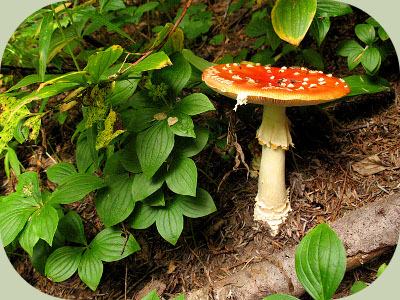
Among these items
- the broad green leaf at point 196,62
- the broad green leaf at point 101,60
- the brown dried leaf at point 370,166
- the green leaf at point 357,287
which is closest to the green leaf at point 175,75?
the broad green leaf at point 196,62

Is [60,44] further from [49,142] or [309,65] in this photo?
[309,65]

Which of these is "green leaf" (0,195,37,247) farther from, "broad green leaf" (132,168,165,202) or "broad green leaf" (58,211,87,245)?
"broad green leaf" (132,168,165,202)

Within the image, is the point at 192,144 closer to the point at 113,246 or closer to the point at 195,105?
the point at 195,105

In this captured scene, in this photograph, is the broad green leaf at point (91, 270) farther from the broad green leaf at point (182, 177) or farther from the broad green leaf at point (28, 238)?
the broad green leaf at point (182, 177)

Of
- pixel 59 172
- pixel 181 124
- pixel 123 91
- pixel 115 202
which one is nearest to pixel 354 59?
pixel 181 124

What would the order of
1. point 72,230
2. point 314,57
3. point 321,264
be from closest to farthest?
point 321,264 → point 72,230 → point 314,57

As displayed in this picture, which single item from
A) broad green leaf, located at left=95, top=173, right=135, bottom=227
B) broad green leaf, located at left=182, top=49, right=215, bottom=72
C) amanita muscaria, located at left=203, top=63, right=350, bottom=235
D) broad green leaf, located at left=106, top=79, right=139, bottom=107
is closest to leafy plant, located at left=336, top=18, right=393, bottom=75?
amanita muscaria, located at left=203, top=63, right=350, bottom=235
